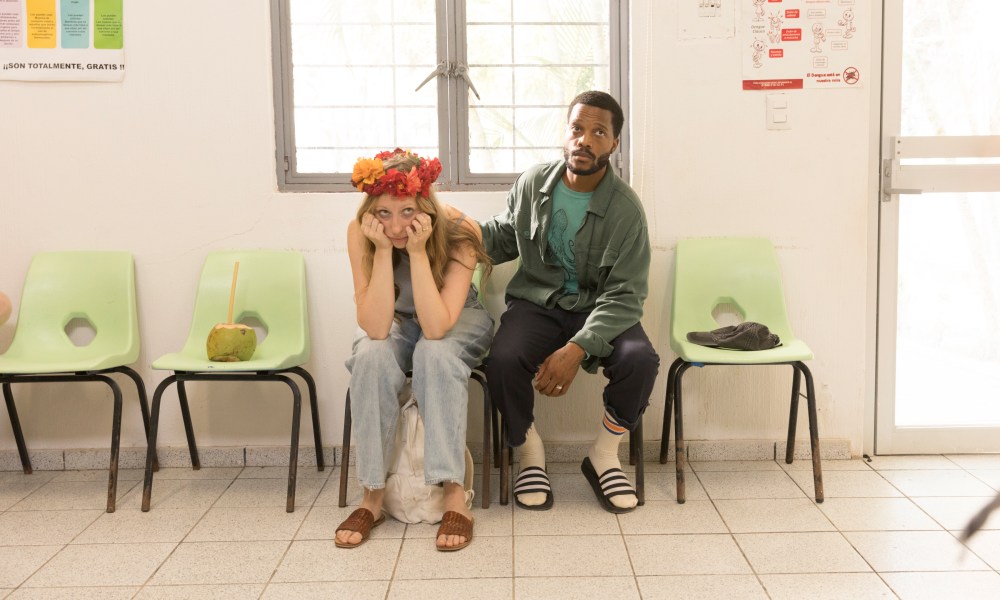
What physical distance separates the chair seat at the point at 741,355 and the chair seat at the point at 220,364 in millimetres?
1167

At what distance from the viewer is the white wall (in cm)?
271

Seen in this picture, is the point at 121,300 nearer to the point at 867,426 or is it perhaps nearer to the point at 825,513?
the point at 825,513

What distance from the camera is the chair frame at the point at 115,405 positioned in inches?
96.3

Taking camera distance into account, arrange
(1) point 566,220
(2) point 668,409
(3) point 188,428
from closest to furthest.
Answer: (1) point 566,220
(2) point 668,409
(3) point 188,428

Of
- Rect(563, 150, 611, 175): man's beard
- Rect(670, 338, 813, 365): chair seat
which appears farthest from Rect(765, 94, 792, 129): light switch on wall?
Rect(670, 338, 813, 365): chair seat

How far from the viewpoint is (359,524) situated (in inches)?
86.0

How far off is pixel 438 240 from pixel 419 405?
46 centimetres

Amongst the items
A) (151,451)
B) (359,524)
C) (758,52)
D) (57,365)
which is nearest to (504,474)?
(359,524)

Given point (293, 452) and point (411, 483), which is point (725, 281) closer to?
point (411, 483)

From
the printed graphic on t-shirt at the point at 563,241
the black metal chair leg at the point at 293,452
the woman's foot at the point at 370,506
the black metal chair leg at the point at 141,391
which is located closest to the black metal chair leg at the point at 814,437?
the printed graphic on t-shirt at the point at 563,241

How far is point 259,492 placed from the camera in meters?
2.59

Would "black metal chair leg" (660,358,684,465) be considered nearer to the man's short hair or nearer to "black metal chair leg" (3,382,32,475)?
the man's short hair

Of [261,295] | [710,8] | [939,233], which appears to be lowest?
[261,295]

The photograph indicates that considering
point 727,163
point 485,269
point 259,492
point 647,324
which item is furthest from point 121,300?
point 727,163
